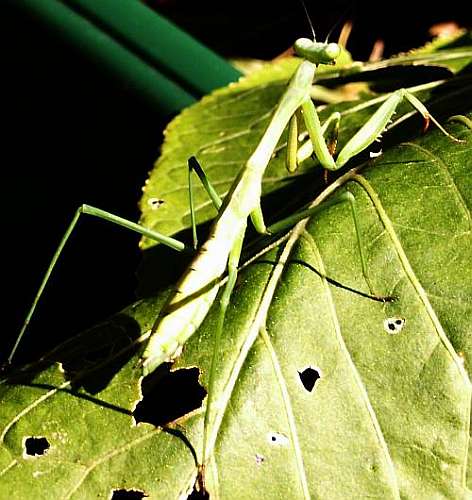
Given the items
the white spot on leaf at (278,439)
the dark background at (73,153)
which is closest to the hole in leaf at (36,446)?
the white spot on leaf at (278,439)

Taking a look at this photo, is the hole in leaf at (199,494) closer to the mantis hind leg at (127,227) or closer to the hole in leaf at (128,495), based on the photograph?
the hole in leaf at (128,495)

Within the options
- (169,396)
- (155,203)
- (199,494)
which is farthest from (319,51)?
(199,494)

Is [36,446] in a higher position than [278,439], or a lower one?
lower

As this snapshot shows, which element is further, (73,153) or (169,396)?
(73,153)

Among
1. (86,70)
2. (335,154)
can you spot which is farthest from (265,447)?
(86,70)

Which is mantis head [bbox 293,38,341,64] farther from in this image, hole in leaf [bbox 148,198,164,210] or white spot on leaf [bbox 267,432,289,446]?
white spot on leaf [bbox 267,432,289,446]

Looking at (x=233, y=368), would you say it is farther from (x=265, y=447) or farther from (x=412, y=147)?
(x=412, y=147)

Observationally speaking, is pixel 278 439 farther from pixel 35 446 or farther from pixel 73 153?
pixel 73 153

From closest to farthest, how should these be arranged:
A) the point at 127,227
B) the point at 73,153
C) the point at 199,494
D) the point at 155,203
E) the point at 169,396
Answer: the point at 199,494
the point at 169,396
the point at 127,227
the point at 155,203
the point at 73,153

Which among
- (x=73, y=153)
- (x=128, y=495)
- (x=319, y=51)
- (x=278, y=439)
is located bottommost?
(x=128, y=495)
